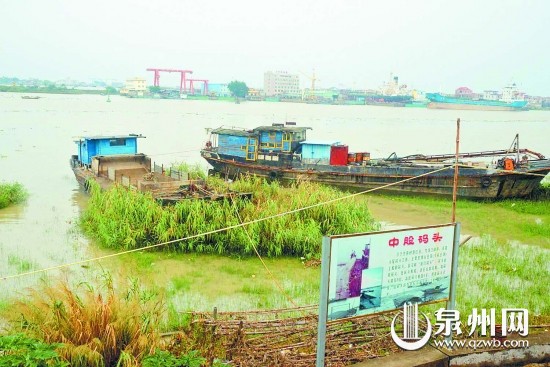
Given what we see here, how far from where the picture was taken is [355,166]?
18812mm

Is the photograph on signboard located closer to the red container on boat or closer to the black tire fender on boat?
the black tire fender on boat

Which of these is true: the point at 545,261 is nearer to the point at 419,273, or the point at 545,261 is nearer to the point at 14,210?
the point at 419,273

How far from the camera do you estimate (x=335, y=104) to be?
13762 centimetres

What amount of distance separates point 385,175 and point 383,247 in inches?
562

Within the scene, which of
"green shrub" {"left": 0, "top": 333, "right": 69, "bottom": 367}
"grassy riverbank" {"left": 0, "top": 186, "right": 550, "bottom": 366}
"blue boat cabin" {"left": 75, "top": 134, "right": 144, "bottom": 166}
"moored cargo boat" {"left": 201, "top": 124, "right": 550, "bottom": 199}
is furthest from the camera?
"blue boat cabin" {"left": 75, "top": 134, "right": 144, "bottom": 166}

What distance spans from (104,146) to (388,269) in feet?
50.7

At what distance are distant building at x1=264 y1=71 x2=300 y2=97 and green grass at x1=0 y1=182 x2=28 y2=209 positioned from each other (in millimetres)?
136930

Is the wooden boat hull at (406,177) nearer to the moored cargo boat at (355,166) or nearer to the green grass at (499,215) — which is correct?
→ the moored cargo boat at (355,166)

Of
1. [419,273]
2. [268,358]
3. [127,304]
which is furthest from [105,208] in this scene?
[419,273]

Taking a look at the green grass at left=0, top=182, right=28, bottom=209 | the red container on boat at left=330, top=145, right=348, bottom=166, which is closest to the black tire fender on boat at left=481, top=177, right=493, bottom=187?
the red container on boat at left=330, top=145, right=348, bottom=166

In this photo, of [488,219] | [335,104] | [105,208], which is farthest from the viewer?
[335,104]

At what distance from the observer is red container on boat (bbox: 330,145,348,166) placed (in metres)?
19.6

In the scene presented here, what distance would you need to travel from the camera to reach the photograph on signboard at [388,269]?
403cm

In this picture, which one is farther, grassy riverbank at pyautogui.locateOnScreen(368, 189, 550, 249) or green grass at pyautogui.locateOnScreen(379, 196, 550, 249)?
grassy riverbank at pyautogui.locateOnScreen(368, 189, 550, 249)
